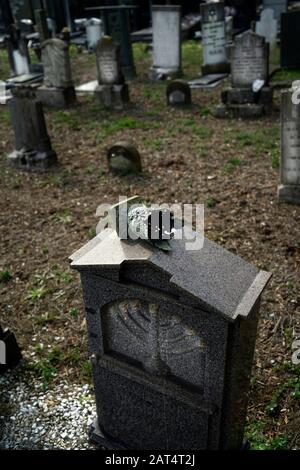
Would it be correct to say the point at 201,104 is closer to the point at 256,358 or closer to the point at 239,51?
the point at 239,51

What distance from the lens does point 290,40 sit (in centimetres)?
1185

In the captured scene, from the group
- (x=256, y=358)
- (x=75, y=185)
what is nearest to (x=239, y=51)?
(x=75, y=185)

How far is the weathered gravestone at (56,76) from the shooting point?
11.0 m

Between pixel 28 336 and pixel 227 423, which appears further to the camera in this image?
pixel 28 336

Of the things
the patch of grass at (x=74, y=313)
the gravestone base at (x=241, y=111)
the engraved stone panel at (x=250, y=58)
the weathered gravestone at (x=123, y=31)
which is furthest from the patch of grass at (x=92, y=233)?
the weathered gravestone at (x=123, y=31)

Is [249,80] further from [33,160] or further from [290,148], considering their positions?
[33,160]

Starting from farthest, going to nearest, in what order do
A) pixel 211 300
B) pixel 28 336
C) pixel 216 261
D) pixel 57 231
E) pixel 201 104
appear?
pixel 201 104, pixel 57 231, pixel 28 336, pixel 216 261, pixel 211 300

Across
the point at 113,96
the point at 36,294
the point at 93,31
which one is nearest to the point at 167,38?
the point at 113,96

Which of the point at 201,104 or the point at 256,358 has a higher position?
the point at 201,104

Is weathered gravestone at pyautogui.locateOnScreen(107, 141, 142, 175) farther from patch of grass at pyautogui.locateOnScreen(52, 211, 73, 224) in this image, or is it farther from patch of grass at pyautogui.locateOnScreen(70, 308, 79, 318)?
patch of grass at pyautogui.locateOnScreen(70, 308, 79, 318)

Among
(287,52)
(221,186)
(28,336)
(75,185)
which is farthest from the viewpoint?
(287,52)

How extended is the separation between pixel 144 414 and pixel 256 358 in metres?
1.27

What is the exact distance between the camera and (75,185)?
7.22m

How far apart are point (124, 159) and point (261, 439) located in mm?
4969
